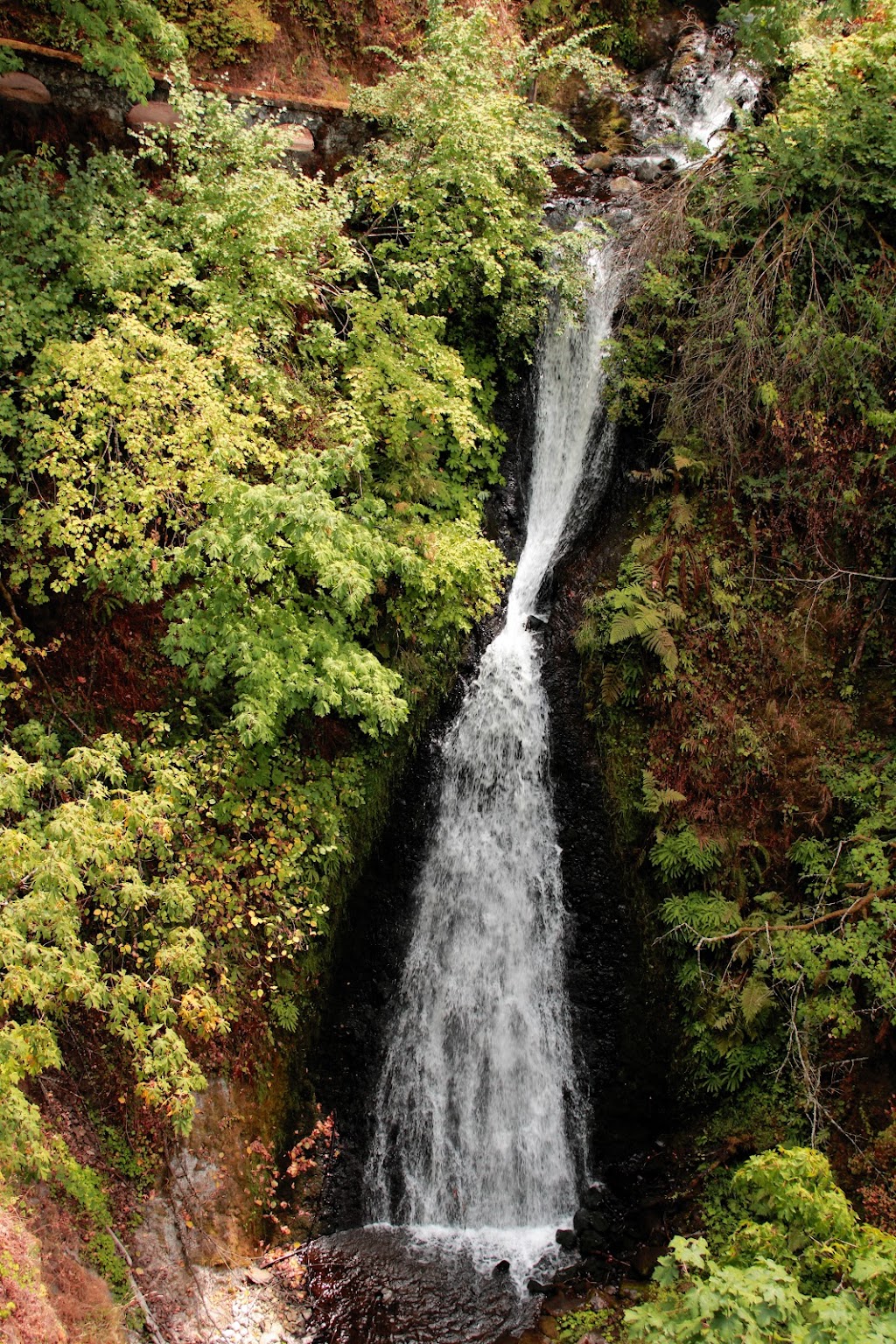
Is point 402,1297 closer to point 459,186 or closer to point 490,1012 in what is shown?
point 490,1012

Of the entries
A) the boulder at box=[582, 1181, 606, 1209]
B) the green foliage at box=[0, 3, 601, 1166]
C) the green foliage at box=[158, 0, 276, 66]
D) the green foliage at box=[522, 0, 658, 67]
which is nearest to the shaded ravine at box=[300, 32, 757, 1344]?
the boulder at box=[582, 1181, 606, 1209]

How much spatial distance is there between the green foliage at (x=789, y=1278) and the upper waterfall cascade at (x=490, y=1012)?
2239mm

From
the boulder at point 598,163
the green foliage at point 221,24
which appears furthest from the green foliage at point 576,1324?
the green foliage at point 221,24

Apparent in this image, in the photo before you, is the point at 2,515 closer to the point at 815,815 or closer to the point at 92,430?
the point at 92,430

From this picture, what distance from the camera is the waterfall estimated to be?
7.75 meters

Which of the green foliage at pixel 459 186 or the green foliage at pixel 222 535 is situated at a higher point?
the green foliage at pixel 459 186

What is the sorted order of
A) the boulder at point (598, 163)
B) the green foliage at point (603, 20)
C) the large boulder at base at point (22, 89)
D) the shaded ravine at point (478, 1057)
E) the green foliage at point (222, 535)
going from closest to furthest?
the green foliage at point (222, 535) → the shaded ravine at point (478, 1057) → the large boulder at base at point (22, 89) → the boulder at point (598, 163) → the green foliage at point (603, 20)

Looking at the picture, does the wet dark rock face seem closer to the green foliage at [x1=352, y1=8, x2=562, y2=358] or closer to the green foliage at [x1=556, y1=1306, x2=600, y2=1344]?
the green foliage at [x1=556, y1=1306, x2=600, y2=1344]

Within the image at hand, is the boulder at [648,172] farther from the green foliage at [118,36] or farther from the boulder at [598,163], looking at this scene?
the green foliage at [118,36]

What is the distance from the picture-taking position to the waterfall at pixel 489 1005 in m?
7.75

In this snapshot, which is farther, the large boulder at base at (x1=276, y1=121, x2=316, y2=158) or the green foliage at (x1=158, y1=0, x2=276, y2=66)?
the green foliage at (x1=158, y1=0, x2=276, y2=66)

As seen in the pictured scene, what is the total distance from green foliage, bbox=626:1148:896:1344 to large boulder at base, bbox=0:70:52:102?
10524mm

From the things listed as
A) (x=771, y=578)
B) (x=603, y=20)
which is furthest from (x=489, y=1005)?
(x=603, y=20)

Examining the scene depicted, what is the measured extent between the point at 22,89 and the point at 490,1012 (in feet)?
32.7
